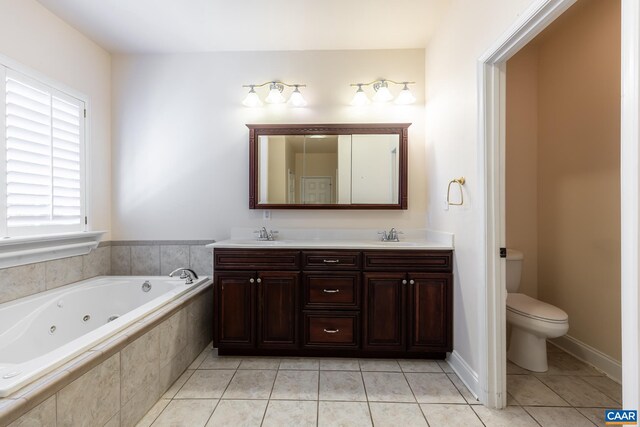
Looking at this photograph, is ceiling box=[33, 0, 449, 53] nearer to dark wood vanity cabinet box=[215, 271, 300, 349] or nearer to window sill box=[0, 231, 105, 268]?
window sill box=[0, 231, 105, 268]

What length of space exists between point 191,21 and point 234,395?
2722 millimetres

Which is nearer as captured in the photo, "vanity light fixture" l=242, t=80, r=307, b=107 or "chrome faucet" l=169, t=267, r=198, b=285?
"chrome faucet" l=169, t=267, r=198, b=285

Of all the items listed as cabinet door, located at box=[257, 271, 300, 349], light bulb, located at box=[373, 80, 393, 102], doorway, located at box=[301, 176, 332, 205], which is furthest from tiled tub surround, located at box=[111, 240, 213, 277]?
light bulb, located at box=[373, 80, 393, 102]

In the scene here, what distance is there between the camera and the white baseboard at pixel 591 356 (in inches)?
73.1

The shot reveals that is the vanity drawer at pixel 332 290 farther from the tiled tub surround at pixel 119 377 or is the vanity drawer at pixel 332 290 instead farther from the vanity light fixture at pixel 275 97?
the vanity light fixture at pixel 275 97

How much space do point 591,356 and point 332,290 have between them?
6.26ft

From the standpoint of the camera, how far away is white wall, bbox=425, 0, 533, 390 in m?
1.65

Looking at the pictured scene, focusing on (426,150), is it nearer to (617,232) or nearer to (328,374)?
(617,232)

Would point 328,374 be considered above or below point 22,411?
below

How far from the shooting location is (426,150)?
2.60 metres

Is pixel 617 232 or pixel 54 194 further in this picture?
pixel 54 194

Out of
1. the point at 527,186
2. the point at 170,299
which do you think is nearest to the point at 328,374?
the point at 170,299

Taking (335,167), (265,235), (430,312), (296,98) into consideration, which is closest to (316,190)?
(335,167)

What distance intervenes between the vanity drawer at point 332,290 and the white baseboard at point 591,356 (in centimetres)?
170
